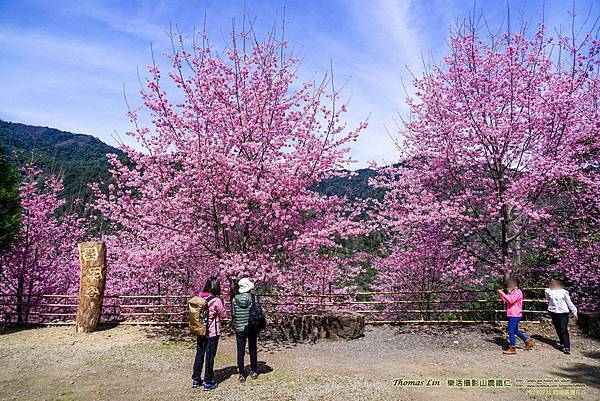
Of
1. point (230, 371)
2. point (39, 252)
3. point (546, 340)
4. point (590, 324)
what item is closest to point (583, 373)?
point (546, 340)

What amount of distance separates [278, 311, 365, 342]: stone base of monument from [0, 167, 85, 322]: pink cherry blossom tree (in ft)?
30.5

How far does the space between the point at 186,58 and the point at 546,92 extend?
31.1 feet

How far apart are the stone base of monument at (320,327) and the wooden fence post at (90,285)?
18.1ft

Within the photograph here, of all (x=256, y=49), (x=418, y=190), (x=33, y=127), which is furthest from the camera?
(x=33, y=127)

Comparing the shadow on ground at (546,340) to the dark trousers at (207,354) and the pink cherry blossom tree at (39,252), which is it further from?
the pink cherry blossom tree at (39,252)

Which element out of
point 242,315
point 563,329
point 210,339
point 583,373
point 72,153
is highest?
point 72,153

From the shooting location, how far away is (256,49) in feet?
33.6

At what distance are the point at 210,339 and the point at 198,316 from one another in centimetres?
45

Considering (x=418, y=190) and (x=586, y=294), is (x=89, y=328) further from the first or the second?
(x=586, y=294)

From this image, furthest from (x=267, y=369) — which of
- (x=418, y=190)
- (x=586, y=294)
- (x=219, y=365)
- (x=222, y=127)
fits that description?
(x=586, y=294)

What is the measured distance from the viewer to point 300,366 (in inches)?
289

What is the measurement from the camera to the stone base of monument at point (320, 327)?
9586mm

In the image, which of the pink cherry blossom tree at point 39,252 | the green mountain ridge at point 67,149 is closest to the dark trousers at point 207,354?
the pink cherry blossom tree at point 39,252

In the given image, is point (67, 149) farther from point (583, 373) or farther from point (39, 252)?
point (583, 373)
